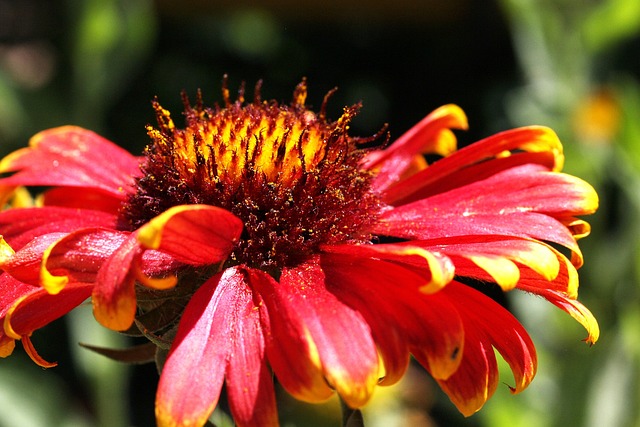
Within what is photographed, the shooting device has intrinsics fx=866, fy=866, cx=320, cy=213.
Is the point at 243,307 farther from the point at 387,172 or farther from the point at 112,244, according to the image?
the point at 387,172

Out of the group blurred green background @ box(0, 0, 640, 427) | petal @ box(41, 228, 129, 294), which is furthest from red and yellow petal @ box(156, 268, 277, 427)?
blurred green background @ box(0, 0, 640, 427)

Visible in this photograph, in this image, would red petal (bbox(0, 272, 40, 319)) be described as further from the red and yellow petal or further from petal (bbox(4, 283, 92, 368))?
the red and yellow petal

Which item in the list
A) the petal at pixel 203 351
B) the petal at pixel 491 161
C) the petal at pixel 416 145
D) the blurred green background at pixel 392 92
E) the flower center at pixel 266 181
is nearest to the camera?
the petal at pixel 203 351

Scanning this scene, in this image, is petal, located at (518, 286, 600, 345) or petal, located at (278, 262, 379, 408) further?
petal, located at (518, 286, 600, 345)

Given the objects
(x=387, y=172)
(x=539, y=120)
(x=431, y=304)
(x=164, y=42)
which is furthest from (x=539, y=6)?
(x=164, y=42)

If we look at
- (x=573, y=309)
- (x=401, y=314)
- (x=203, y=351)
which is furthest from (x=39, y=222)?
(x=573, y=309)

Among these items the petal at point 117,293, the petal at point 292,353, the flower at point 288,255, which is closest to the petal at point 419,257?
the flower at point 288,255

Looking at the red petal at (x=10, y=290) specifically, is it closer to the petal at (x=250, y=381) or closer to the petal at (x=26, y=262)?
the petal at (x=26, y=262)
